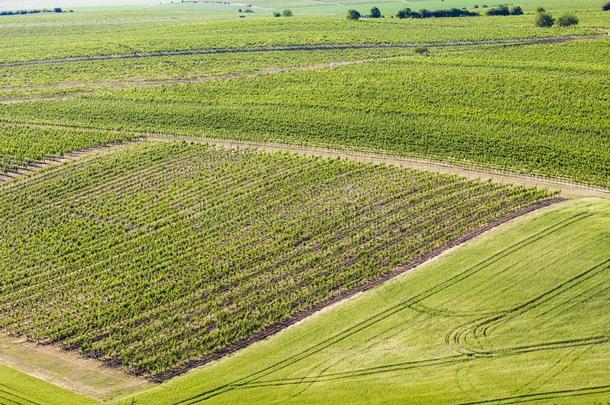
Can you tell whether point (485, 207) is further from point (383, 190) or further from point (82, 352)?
point (82, 352)

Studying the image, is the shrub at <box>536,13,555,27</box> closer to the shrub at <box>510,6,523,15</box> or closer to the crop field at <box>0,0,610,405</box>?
the shrub at <box>510,6,523,15</box>

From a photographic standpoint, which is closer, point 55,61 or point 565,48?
point 565,48

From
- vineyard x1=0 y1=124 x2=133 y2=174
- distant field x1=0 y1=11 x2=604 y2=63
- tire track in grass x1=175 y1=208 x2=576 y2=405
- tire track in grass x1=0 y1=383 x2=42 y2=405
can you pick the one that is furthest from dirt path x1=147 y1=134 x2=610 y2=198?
distant field x1=0 y1=11 x2=604 y2=63

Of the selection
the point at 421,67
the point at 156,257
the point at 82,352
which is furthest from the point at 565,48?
the point at 82,352

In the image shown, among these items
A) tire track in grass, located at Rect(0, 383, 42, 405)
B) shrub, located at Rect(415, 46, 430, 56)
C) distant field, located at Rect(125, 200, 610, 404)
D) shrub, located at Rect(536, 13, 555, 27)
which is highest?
shrub, located at Rect(536, 13, 555, 27)

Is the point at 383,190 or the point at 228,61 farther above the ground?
the point at 228,61

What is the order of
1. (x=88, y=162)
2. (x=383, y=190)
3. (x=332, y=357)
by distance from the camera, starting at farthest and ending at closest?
(x=88, y=162) < (x=383, y=190) < (x=332, y=357)
